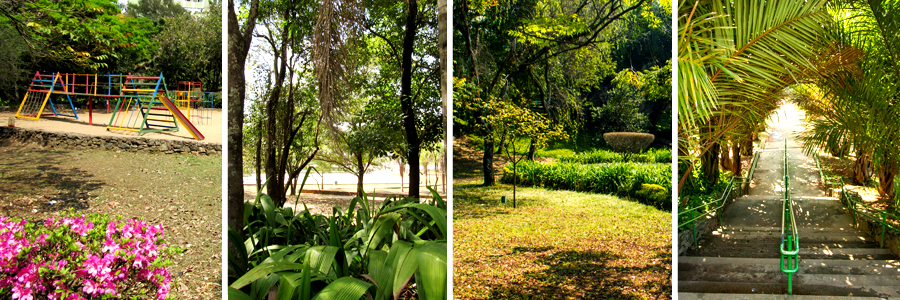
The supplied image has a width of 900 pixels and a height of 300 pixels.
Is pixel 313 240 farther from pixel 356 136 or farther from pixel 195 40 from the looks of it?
pixel 195 40

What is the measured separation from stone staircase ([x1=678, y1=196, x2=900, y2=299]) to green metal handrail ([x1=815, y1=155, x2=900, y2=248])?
11 centimetres

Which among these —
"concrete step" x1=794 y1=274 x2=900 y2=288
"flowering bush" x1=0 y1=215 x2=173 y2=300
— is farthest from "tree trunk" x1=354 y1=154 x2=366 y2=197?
"concrete step" x1=794 y1=274 x2=900 y2=288

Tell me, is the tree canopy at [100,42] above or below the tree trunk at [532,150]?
above

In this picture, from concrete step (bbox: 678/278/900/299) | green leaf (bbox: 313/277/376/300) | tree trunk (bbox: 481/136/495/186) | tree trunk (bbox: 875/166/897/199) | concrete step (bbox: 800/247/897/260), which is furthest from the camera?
tree trunk (bbox: 875/166/897/199)

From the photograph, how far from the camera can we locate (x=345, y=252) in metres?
1.56

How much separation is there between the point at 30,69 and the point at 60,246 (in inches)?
43.1

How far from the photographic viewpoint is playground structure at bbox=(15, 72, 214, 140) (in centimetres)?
222

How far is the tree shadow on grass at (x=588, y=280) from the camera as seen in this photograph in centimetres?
186

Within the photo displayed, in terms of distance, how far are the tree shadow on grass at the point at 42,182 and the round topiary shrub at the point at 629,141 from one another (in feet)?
10.5

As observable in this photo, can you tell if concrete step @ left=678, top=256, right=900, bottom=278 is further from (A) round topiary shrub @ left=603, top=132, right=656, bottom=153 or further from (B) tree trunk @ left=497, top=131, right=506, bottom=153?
(B) tree trunk @ left=497, top=131, right=506, bottom=153

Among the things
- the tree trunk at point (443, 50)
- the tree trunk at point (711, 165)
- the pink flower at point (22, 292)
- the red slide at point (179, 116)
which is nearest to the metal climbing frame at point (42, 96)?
the red slide at point (179, 116)

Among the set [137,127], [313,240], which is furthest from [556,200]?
[137,127]

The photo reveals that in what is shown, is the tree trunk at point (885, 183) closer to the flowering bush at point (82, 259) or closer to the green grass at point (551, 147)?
the green grass at point (551, 147)

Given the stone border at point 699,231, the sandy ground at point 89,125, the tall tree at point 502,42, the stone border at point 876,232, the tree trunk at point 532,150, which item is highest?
the tall tree at point 502,42
